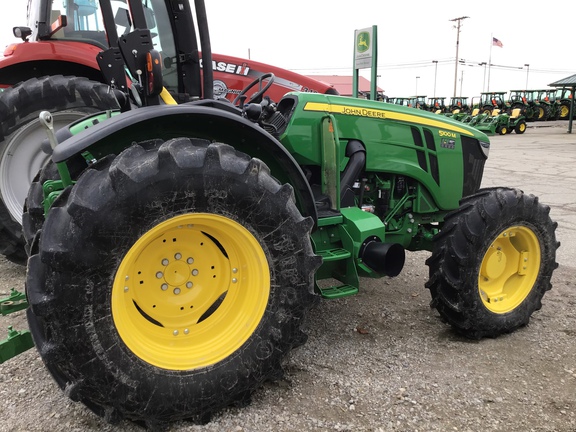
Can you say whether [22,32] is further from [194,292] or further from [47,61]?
[194,292]

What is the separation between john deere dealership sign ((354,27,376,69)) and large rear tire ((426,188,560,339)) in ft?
19.3

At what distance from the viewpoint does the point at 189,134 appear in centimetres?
236

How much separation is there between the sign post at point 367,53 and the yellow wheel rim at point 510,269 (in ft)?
17.3

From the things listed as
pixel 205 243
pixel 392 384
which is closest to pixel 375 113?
pixel 205 243

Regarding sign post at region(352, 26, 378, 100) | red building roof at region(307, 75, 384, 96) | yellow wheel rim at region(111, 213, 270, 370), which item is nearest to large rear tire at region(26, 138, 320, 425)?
yellow wheel rim at region(111, 213, 270, 370)

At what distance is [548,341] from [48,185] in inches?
121

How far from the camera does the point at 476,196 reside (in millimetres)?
3121

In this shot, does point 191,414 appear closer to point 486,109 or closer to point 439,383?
point 439,383

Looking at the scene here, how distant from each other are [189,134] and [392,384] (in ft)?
5.47

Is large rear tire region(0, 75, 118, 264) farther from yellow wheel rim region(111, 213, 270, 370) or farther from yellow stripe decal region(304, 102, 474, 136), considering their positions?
yellow wheel rim region(111, 213, 270, 370)

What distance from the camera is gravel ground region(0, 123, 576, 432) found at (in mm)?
2246

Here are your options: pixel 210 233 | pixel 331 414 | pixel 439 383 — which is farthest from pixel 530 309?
pixel 210 233

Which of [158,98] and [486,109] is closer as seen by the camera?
[158,98]

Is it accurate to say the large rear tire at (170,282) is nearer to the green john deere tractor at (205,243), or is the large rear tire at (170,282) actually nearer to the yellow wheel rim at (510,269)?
the green john deere tractor at (205,243)
